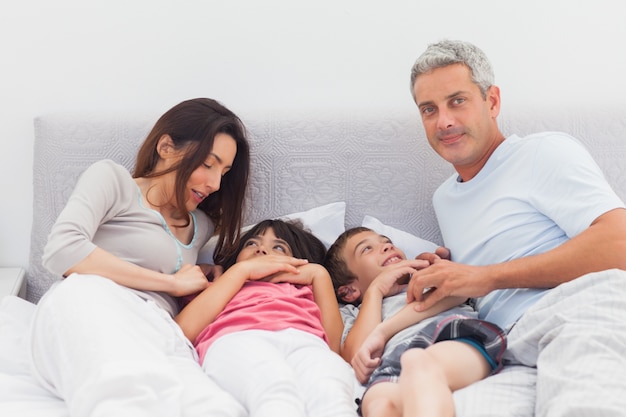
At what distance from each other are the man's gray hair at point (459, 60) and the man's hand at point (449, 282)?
0.52 m

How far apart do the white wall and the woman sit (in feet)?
1.29

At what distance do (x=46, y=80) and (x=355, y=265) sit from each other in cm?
118

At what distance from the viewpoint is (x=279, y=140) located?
2029mm

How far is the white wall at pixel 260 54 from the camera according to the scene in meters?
2.17

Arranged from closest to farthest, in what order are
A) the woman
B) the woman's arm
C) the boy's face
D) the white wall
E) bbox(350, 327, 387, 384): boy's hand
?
the woman
bbox(350, 327, 387, 384): boy's hand
the woman's arm
the boy's face
the white wall

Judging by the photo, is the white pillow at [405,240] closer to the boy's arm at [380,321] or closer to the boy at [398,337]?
the boy at [398,337]

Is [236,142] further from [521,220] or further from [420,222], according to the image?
[521,220]

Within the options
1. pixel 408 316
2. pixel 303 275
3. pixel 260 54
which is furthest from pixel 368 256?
pixel 260 54

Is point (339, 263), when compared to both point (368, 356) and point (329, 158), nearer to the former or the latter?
point (329, 158)

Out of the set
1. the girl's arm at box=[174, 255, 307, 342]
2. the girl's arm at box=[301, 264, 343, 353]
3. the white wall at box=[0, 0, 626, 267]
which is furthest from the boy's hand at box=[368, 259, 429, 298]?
the white wall at box=[0, 0, 626, 267]

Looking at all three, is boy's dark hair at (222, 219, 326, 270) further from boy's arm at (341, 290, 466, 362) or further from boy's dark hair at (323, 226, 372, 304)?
boy's arm at (341, 290, 466, 362)

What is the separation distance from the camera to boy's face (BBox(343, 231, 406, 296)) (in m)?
1.80

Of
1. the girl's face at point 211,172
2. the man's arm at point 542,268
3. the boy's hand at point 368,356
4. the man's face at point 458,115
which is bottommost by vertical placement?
the boy's hand at point 368,356

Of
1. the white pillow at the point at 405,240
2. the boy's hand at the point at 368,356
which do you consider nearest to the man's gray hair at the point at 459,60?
the white pillow at the point at 405,240
